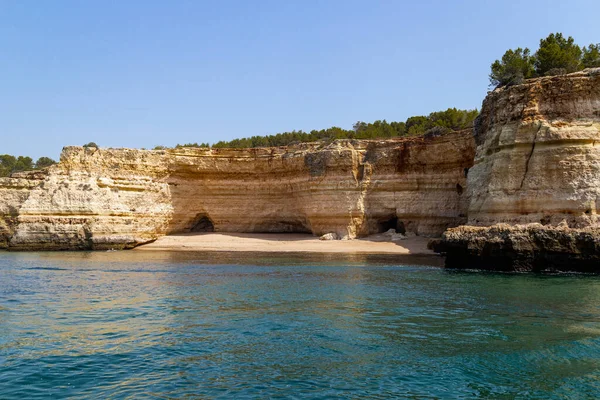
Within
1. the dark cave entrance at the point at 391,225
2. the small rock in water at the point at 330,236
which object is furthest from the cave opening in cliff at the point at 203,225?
the dark cave entrance at the point at 391,225

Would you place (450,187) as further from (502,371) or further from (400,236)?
(502,371)

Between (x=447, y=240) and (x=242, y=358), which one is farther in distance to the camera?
(x=447, y=240)

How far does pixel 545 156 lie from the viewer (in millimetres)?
18500

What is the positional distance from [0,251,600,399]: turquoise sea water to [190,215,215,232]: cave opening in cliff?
65.8ft

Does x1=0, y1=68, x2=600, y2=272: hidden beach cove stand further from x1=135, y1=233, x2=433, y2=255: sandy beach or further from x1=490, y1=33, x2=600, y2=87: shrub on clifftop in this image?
x1=490, y1=33, x2=600, y2=87: shrub on clifftop

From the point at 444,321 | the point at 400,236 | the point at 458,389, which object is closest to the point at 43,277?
the point at 444,321

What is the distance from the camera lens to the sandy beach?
27094mm

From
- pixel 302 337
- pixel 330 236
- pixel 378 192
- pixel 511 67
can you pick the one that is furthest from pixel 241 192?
pixel 302 337

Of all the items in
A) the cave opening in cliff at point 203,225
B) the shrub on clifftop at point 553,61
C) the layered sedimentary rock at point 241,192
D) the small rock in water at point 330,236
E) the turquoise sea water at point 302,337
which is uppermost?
the shrub on clifftop at point 553,61

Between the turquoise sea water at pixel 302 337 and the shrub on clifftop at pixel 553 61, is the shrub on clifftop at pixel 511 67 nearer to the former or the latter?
the shrub on clifftop at pixel 553 61

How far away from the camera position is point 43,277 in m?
16.9

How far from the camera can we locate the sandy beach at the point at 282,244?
2709cm

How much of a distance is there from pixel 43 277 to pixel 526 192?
17.3m

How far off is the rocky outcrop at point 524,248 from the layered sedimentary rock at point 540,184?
0.03m
